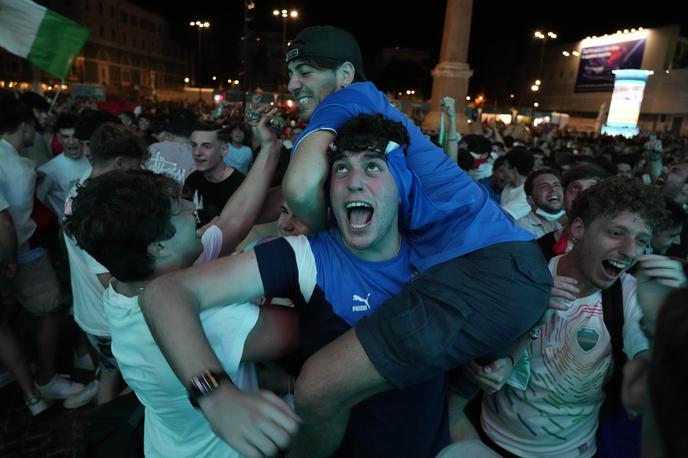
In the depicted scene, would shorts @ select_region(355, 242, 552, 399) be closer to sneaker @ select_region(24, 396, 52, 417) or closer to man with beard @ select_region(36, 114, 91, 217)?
sneaker @ select_region(24, 396, 52, 417)

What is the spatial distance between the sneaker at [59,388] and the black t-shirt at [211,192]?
6.52ft

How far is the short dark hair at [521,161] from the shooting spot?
5.84 meters

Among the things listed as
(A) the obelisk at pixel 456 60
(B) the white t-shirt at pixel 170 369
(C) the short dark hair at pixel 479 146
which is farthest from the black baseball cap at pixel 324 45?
(A) the obelisk at pixel 456 60

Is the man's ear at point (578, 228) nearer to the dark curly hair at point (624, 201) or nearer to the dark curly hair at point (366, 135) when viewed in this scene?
the dark curly hair at point (624, 201)

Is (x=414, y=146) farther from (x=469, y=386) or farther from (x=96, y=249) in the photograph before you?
(x=96, y=249)

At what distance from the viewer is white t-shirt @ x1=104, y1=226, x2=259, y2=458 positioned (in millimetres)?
1574

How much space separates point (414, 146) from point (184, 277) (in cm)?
127

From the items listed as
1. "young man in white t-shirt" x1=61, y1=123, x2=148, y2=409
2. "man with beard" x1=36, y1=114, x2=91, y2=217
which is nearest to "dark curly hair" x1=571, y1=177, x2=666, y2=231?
"young man in white t-shirt" x1=61, y1=123, x2=148, y2=409

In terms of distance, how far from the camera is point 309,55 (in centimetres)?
251

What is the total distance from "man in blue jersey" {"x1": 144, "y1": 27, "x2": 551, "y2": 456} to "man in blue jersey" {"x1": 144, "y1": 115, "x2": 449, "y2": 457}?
66 mm

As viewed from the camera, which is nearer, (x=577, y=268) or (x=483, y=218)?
(x=483, y=218)

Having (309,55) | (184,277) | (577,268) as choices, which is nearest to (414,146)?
(309,55)

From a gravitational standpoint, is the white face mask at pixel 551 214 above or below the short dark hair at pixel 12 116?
below

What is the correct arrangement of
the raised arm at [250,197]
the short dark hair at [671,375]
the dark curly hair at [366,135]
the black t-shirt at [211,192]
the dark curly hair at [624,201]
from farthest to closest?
the black t-shirt at [211,192] < the raised arm at [250,197] < the dark curly hair at [624,201] < the dark curly hair at [366,135] < the short dark hair at [671,375]
